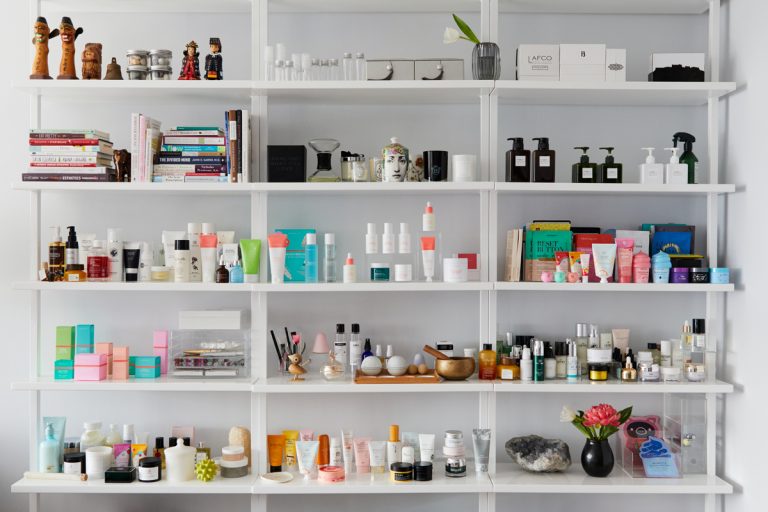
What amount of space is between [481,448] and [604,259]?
91 cm

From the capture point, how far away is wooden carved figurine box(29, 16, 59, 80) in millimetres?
2973

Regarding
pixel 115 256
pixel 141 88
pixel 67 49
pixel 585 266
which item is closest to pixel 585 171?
pixel 585 266

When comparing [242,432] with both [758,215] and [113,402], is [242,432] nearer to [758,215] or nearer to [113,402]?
[113,402]

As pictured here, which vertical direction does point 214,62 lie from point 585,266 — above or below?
above

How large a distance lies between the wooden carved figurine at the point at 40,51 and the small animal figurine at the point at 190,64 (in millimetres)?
524

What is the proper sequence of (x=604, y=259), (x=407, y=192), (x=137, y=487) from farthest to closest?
(x=407, y=192) < (x=604, y=259) < (x=137, y=487)

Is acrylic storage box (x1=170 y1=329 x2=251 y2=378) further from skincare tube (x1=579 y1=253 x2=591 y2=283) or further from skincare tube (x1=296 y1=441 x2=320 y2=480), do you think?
skincare tube (x1=579 y1=253 x2=591 y2=283)

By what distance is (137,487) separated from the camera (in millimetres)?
2873

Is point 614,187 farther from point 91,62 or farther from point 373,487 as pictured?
point 91,62

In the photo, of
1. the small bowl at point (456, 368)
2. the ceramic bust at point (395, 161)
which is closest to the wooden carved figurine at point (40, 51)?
the ceramic bust at point (395, 161)

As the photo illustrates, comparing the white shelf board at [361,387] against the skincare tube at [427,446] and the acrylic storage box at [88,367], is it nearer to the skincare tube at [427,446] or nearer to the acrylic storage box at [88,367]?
the skincare tube at [427,446]

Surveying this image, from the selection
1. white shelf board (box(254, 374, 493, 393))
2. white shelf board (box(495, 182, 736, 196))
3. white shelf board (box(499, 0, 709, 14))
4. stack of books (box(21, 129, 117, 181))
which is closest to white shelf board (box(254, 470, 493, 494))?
white shelf board (box(254, 374, 493, 393))

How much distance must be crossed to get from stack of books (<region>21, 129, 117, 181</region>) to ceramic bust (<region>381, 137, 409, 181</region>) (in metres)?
1.11

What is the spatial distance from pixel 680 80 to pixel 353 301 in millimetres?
1630
